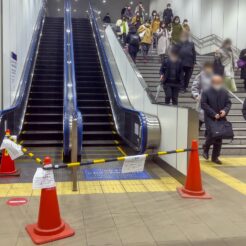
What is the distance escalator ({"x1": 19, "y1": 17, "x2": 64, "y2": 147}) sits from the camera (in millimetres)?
7930

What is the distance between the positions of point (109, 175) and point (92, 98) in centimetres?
467

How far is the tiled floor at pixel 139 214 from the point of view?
3.19 metres

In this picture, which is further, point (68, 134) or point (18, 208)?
point (68, 134)

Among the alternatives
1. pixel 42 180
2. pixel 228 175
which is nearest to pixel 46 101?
pixel 228 175

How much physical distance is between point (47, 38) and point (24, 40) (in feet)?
10.8

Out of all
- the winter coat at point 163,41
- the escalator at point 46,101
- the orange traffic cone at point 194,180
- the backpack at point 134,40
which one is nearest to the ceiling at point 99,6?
the escalator at point 46,101

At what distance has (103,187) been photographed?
4797 mm

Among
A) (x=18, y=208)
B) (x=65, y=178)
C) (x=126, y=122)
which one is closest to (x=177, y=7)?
(x=126, y=122)

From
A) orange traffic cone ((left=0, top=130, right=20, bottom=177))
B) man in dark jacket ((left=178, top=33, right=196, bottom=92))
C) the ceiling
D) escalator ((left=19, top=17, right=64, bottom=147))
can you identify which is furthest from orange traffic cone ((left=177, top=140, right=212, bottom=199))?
the ceiling

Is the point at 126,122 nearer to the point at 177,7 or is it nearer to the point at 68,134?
the point at 68,134

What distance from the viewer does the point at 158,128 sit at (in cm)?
627

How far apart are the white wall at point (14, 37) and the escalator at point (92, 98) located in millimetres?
1683

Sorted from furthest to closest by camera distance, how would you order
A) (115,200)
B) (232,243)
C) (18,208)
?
1. (115,200)
2. (18,208)
3. (232,243)

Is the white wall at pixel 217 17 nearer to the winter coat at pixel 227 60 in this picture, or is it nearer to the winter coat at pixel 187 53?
the winter coat at pixel 227 60
